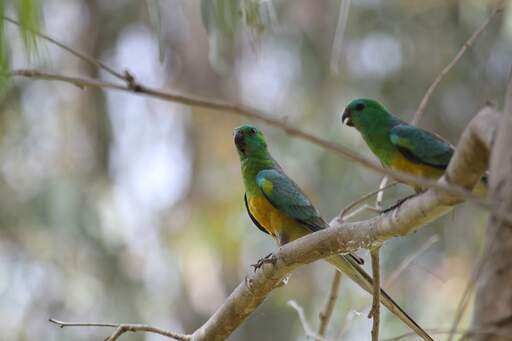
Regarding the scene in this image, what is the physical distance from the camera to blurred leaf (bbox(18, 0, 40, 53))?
2.74 m

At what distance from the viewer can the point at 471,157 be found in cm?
228

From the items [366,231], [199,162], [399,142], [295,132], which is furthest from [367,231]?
[199,162]

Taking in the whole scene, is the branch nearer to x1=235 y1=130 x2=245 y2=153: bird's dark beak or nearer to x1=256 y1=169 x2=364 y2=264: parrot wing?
x1=256 y1=169 x2=364 y2=264: parrot wing

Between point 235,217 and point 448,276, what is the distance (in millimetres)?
3609

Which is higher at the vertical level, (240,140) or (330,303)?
(240,140)

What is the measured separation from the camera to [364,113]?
4.44m

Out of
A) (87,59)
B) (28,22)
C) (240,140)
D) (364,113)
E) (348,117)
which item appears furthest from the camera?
(240,140)

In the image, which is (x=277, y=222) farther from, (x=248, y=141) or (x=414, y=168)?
(x=414, y=168)

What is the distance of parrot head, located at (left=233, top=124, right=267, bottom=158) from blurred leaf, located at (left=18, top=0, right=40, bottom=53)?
2629 millimetres

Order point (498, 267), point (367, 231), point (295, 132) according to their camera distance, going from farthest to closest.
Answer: point (367, 231) → point (295, 132) → point (498, 267)

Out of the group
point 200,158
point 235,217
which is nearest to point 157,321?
point 235,217

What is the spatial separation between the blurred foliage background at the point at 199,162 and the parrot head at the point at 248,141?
5.42 metres

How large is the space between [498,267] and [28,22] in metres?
1.70

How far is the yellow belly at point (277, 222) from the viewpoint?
515 cm
